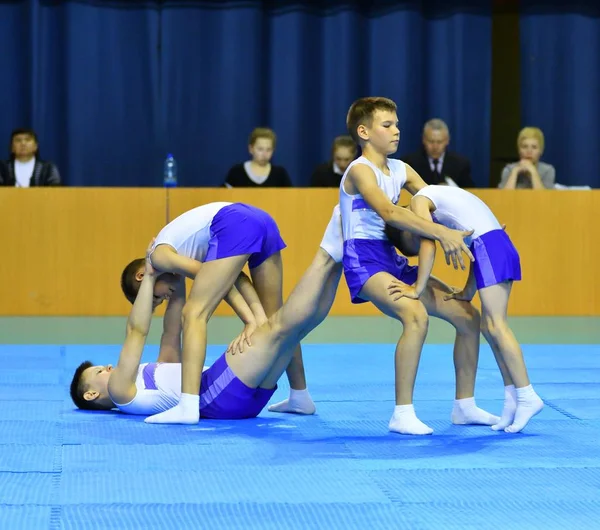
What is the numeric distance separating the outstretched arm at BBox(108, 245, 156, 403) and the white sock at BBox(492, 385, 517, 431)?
63.1 inches

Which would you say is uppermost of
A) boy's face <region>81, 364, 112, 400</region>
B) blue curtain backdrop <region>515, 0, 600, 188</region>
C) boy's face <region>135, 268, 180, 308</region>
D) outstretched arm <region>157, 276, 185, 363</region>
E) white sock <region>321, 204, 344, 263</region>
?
blue curtain backdrop <region>515, 0, 600, 188</region>

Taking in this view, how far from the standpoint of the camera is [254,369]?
4.95 m

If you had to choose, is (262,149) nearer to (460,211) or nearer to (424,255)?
(460,211)

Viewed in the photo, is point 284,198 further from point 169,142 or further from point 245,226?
point 245,226

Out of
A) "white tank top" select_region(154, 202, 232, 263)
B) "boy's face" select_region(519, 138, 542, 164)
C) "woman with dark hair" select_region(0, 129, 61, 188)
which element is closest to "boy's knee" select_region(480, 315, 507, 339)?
"white tank top" select_region(154, 202, 232, 263)

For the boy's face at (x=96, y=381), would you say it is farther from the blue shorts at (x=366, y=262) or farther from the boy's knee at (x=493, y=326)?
the boy's knee at (x=493, y=326)

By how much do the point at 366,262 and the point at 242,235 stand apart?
0.65 metres

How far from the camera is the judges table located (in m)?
9.52

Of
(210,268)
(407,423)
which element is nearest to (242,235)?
(210,268)

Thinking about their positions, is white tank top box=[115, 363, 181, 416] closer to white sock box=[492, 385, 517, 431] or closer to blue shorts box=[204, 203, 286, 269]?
blue shorts box=[204, 203, 286, 269]

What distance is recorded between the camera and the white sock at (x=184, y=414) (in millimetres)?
4934

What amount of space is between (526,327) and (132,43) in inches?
214

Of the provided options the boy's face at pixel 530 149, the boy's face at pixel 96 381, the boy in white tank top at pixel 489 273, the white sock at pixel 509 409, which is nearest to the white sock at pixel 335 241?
the boy in white tank top at pixel 489 273

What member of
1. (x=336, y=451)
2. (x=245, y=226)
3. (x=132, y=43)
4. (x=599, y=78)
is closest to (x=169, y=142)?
(x=132, y=43)
